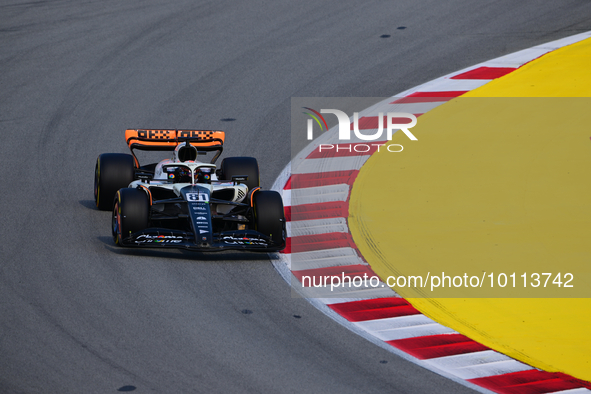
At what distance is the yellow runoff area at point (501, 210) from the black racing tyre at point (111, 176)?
3.29 meters

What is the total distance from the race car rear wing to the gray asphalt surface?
1.21 meters

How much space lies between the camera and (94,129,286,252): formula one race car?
10.6 metres

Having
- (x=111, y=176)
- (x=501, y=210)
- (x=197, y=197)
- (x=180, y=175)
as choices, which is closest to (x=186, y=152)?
(x=180, y=175)

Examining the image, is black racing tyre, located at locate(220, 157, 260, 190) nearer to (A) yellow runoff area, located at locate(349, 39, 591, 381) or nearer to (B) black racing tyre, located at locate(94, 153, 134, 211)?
(B) black racing tyre, located at locate(94, 153, 134, 211)

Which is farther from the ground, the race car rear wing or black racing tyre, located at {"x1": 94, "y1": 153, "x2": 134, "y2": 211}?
the race car rear wing

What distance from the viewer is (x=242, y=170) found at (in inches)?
500

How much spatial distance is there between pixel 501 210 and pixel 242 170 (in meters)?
3.85

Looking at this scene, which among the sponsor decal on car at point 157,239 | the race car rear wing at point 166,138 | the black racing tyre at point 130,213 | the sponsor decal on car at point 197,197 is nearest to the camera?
the sponsor decal on car at point 157,239

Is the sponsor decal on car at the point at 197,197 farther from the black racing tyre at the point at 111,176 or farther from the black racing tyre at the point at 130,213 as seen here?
the black racing tyre at the point at 111,176

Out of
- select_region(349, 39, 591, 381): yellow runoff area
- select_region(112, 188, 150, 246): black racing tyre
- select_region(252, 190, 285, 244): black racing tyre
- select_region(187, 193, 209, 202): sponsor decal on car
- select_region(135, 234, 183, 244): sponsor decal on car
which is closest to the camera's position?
select_region(349, 39, 591, 381): yellow runoff area

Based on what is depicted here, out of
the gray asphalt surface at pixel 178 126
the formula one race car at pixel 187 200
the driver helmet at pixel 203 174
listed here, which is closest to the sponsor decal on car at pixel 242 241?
the formula one race car at pixel 187 200

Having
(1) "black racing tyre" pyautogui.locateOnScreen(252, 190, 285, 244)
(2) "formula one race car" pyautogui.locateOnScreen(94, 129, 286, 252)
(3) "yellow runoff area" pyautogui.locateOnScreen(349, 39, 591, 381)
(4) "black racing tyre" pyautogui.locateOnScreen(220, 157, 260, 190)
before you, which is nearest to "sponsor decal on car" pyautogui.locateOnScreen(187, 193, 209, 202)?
(2) "formula one race car" pyautogui.locateOnScreen(94, 129, 286, 252)

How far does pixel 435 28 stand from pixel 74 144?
9114mm

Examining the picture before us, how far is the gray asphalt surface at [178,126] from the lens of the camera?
830 centimetres
